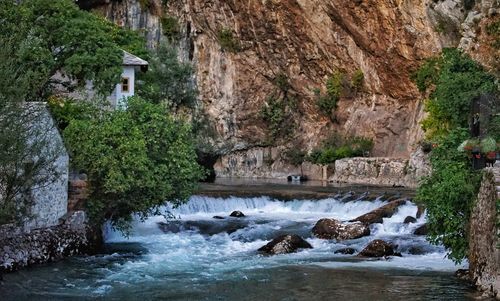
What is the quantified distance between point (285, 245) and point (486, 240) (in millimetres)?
9137

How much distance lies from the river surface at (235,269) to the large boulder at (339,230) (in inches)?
17.1

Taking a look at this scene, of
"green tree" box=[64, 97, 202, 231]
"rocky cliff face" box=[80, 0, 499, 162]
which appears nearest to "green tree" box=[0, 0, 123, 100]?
"green tree" box=[64, 97, 202, 231]

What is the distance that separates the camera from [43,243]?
78.0ft

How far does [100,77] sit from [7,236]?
10390mm

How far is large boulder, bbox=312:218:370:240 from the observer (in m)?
29.4

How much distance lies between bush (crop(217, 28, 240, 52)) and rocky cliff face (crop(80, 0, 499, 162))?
102 mm

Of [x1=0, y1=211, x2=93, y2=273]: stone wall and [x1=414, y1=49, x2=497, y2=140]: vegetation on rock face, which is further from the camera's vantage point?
[x1=414, y1=49, x2=497, y2=140]: vegetation on rock face

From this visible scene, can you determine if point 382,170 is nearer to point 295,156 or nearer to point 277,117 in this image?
point 295,156

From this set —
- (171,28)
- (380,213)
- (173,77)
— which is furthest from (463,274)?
(171,28)

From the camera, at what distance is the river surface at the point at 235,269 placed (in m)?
20.2

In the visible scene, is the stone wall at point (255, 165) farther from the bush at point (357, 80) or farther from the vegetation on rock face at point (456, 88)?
the vegetation on rock face at point (456, 88)

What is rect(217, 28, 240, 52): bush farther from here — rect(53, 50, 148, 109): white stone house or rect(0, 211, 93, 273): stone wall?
rect(0, 211, 93, 273): stone wall

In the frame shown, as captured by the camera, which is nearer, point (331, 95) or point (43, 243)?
point (43, 243)

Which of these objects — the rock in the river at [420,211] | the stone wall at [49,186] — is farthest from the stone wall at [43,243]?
the rock in the river at [420,211]
